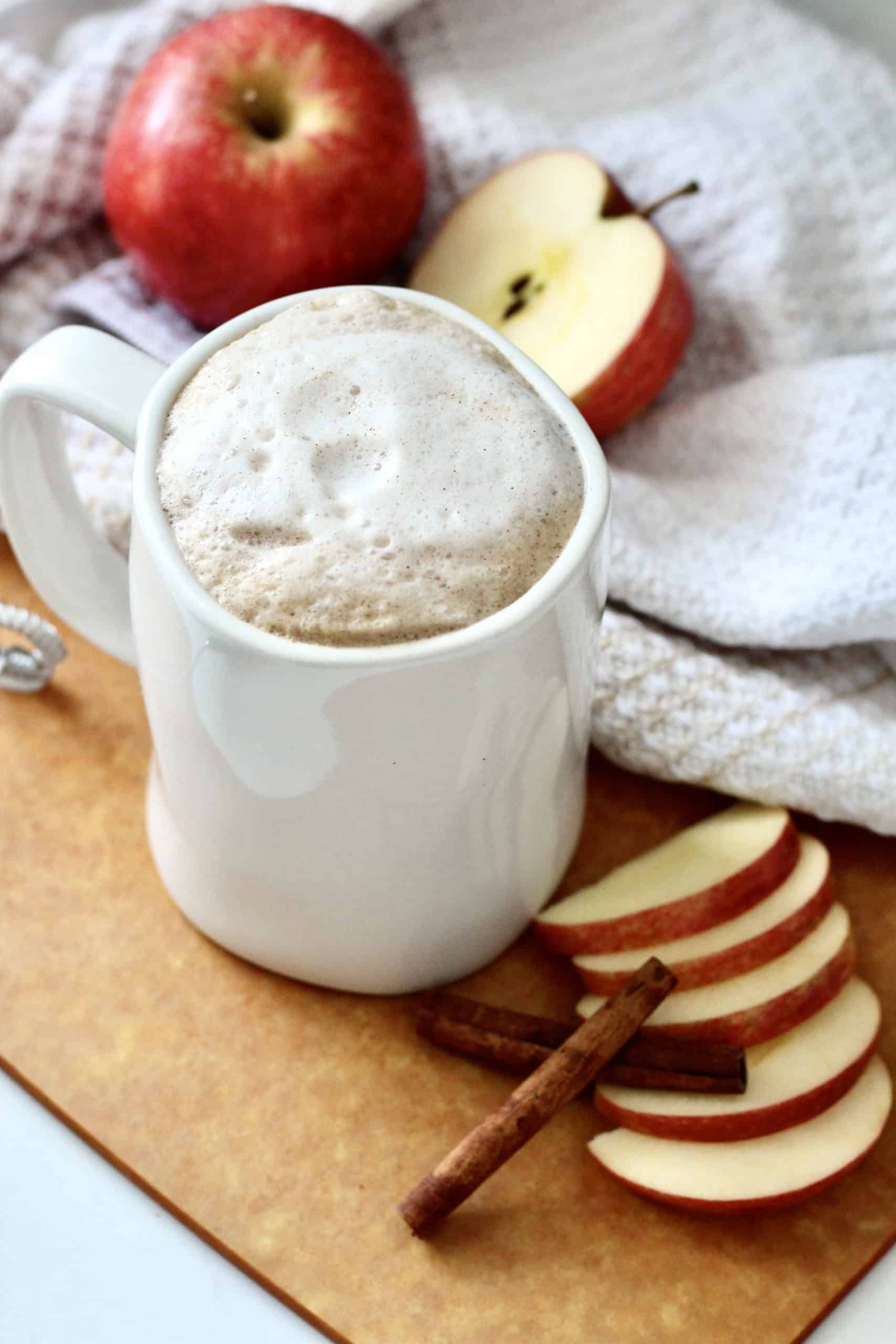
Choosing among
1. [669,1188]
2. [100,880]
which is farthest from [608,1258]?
[100,880]

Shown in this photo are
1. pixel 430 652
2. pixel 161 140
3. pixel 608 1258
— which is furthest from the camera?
pixel 161 140

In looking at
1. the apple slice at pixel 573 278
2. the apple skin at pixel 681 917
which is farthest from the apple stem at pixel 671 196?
the apple skin at pixel 681 917

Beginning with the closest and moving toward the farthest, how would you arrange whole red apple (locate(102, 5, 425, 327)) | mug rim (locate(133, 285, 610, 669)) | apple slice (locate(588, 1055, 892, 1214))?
1. mug rim (locate(133, 285, 610, 669))
2. apple slice (locate(588, 1055, 892, 1214))
3. whole red apple (locate(102, 5, 425, 327))

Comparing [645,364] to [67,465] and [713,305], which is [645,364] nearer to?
[713,305]

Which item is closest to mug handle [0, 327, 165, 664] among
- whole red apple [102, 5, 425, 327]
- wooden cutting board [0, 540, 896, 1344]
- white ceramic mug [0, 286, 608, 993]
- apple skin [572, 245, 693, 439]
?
white ceramic mug [0, 286, 608, 993]

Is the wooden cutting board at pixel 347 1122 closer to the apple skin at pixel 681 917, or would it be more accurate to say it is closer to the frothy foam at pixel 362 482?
the apple skin at pixel 681 917

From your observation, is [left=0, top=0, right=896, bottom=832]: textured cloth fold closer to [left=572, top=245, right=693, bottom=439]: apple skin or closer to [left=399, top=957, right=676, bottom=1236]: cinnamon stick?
[left=572, top=245, right=693, bottom=439]: apple skin

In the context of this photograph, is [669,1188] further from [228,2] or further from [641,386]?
[228,2]
